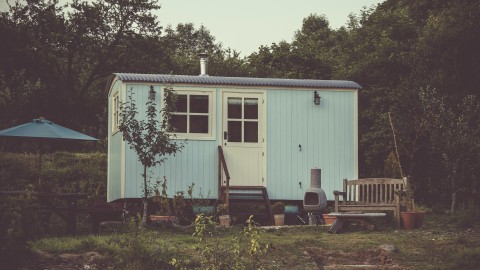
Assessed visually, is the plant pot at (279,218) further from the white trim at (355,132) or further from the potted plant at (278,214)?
the white trim at (355,132)

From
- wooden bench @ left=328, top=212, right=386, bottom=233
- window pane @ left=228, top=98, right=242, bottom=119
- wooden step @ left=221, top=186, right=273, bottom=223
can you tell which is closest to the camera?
wooden bench @ left=328, top=212, right=386, bottom=233

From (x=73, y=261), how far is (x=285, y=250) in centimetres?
269

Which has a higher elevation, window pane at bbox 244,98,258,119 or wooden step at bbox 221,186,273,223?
window pane at bbox 244,98,258,119

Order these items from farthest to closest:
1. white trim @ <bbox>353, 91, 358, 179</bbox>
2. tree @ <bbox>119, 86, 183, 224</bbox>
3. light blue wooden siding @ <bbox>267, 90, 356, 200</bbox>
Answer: white trim @ <bbox>353, 91, 358, 179</bbox>
light blue wooden siding @ <bbox>267, 90, 356, 200</bbox>
tree @ <bbox>119, 86, 183, 224</bbox>

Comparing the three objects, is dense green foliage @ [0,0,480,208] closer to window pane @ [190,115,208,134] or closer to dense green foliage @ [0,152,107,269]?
dense green foliage @ [0,152,107,269]

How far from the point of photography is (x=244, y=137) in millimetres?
15352

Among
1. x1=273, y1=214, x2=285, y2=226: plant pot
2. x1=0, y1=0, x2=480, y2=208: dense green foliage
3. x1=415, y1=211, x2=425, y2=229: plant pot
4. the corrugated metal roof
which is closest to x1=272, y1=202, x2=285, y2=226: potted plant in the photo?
x1=273, y1=214, x2=285, y2=226: plant pot

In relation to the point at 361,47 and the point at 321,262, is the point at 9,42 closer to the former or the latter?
the point at 361,47

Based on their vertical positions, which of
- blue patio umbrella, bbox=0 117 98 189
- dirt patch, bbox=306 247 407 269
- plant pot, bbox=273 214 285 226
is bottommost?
dirt patch, bbox=306 247 407 269

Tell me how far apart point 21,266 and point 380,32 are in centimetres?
1892

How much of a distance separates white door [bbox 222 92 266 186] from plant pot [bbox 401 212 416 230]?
3.55 metres

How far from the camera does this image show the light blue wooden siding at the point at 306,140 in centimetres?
1545

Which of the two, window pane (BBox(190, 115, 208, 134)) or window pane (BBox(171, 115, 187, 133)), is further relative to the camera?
window pane (BBox(190, 115, 208, 134))

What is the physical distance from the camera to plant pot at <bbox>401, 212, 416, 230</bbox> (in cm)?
1247
